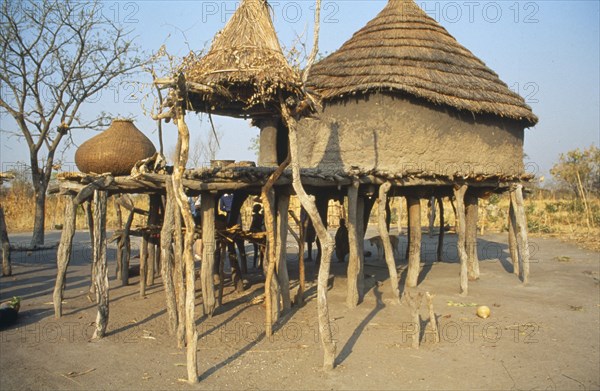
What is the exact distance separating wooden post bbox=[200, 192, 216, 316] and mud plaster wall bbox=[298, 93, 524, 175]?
3.32m

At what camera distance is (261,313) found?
812 centimetres

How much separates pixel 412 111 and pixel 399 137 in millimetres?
561

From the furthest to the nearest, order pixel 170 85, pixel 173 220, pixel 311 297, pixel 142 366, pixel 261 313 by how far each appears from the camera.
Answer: pixel 311 297
pixel 261 313
pixel 173 220
pixel 142 366
pixel 170 85

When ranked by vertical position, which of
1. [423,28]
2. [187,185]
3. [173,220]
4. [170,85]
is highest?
[423,28]

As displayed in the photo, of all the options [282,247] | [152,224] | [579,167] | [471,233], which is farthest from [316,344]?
[579,167]

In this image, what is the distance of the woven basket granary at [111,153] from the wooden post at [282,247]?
6.74 ft

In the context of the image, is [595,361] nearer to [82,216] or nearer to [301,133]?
[301,133]

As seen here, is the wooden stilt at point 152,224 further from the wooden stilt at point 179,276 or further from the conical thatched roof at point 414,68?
the conical thatched roof at point 414,68

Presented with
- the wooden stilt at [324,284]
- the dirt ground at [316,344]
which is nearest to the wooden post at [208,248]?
the dirt ground at [316,344]

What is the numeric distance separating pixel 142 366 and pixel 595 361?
5.09 meters

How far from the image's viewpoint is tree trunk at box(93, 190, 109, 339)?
266 inches

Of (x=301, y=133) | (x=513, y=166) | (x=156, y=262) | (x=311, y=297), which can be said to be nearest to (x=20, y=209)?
(x=156, y=262)

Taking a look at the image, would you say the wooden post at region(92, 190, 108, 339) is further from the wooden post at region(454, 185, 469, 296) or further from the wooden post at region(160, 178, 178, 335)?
the wooden post at region(454, 185, 469, 296)

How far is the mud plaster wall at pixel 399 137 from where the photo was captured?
33.9 ft
